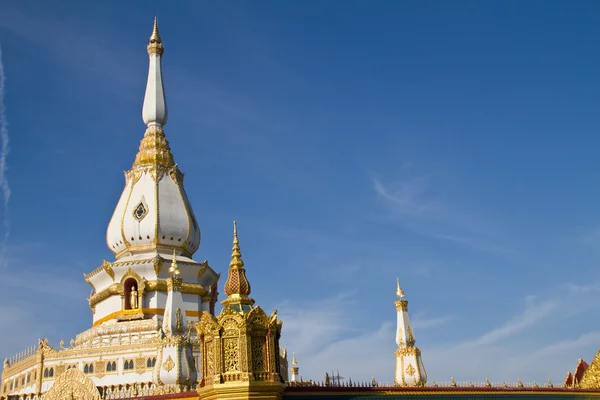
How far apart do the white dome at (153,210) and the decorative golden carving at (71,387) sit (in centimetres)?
1329

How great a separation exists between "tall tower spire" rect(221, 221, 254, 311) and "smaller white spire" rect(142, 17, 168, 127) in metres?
35.4

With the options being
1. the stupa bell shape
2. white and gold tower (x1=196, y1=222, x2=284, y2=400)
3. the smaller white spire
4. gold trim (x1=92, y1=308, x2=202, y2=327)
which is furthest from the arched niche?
white and gold tower (x1=196, y1=222, x2=284, y2=400)

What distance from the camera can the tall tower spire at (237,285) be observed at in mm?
16456

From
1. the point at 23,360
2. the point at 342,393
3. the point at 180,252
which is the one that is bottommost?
the point at 342,393

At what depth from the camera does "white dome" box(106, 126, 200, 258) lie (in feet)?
149

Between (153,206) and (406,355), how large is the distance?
21608mm

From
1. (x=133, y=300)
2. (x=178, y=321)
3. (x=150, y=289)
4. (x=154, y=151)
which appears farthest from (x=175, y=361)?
(x=154, y=151)

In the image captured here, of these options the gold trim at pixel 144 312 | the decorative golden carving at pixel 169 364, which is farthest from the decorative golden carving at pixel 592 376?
the gold trim at pixel 144 312

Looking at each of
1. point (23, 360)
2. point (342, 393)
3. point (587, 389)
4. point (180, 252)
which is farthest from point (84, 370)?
point (587, 389)

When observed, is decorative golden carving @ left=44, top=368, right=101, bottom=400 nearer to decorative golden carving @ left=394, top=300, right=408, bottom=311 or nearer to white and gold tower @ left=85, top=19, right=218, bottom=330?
white and gold tower @ left=85, top=19, right=218, bottom=330

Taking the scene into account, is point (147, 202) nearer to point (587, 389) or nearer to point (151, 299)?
point (151, 299)

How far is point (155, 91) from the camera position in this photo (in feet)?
169

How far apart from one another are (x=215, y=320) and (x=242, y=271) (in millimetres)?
1501

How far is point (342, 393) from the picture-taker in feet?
60.7
